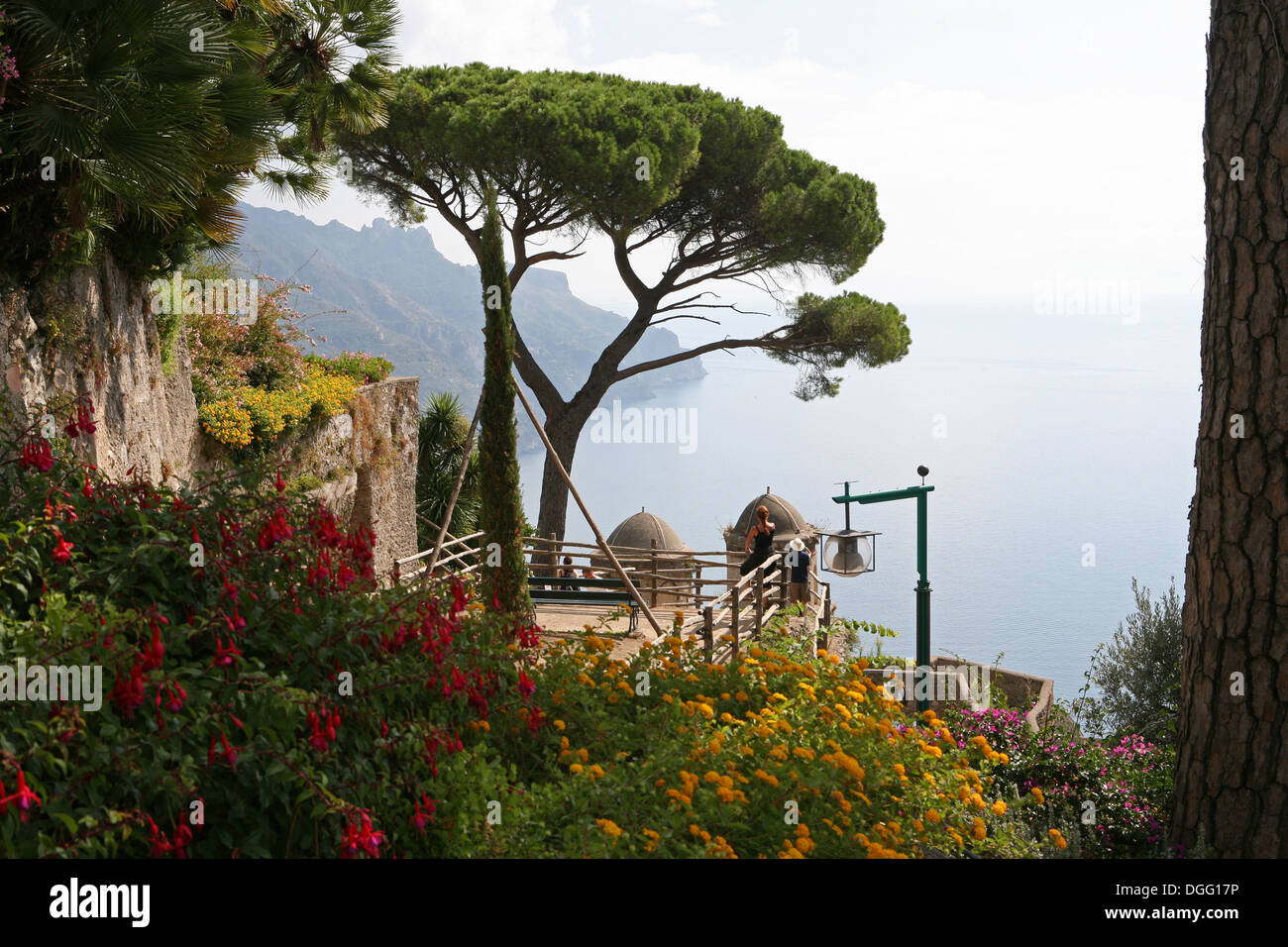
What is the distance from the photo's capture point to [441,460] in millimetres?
18656

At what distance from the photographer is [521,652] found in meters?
3.69

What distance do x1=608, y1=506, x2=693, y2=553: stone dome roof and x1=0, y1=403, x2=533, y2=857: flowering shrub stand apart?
46.2ft

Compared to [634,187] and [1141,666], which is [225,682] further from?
[634,187]

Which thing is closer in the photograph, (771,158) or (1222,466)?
(1222,466)

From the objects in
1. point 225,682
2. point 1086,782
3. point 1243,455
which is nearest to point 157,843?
point 225,682

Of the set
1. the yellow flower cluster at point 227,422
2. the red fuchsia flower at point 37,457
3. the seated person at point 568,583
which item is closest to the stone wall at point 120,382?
the yellow flower cluster at point 227,422

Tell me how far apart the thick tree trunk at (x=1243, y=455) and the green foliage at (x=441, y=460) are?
1483cm

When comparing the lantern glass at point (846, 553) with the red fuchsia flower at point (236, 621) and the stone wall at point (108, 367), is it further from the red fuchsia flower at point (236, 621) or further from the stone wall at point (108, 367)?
the red fuchsia flower at point (236, 621)

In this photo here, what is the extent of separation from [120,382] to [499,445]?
3258mm

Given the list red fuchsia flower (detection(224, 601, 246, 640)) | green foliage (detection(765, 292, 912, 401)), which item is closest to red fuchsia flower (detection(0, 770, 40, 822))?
red fuchsia flower (detection(224, 601, 246, 640))

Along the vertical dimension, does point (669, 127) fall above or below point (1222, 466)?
above

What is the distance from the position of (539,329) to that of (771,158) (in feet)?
348

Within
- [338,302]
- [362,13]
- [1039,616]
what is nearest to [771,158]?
[362,13]
